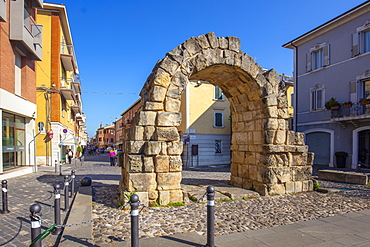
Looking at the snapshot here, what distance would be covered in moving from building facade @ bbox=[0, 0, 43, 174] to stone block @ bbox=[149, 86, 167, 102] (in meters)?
8.68

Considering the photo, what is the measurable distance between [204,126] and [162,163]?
16.2 meters

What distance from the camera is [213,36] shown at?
7.32m

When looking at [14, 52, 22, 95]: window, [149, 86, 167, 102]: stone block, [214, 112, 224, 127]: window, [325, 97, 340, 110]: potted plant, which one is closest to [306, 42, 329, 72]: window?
[325, 97, 340, 110]: potted plant

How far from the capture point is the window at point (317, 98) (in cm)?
1928

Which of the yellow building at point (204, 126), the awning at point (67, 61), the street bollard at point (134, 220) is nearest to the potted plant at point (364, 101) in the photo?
the yellow building at point (204, 126)

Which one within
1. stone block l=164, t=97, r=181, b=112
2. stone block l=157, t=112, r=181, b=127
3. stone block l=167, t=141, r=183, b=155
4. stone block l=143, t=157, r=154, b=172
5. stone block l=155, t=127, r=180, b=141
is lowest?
stone block l=143, t=157, r=154, b=172

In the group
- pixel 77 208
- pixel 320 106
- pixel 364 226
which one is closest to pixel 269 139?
pixel 364 226

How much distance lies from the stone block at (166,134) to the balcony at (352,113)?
47.1 ft

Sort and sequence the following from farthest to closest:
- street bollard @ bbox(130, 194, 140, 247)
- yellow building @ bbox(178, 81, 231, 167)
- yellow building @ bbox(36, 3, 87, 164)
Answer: yellow building @ bbox(178, 81, 231, 167) → yellow building @ bbox(36, 3, 87, 164) → street bollard @ bbox(130, 194, 140, 247)

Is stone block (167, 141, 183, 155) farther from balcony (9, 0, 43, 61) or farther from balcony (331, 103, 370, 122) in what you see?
balcony (331, 103, 370, 122)

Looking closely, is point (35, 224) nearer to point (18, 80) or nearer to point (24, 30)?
point (24, 30)

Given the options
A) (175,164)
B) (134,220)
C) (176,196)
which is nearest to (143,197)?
(176,196)

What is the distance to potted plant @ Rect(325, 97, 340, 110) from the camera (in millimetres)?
17355

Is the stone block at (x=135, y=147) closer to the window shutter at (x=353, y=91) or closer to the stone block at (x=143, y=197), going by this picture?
the stone block at (x=143, y=197)
